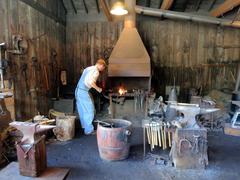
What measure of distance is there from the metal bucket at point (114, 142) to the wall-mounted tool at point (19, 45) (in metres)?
2.08

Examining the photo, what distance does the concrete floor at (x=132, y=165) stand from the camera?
115 inches

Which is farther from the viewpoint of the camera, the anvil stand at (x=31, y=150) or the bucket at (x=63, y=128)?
the bucket at (x=63, y=128)

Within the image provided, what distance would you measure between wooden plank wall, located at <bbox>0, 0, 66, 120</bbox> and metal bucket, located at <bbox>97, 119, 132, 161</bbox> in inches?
68.5

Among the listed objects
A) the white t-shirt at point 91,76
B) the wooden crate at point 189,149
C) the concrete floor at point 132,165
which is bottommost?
the concrete floor at point 132,165

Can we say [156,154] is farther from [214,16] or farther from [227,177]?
[214,16]

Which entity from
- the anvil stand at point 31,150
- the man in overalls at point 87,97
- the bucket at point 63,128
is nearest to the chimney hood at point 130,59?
the man in overalls at point 87,97

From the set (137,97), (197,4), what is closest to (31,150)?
(137,97)

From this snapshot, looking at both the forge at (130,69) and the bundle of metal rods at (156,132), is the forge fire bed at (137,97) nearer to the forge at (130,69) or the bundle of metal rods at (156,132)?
the forge at (130,69)

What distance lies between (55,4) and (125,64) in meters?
2.60

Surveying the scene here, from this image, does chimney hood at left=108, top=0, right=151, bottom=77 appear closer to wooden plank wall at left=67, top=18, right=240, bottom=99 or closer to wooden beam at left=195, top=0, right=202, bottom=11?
wooden plank wall at left=67, top=18, right=240, bottom=99

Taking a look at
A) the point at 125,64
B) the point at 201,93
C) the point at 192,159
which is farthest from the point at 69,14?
the point at 192,159

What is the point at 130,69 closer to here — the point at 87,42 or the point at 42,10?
the point at 87,42

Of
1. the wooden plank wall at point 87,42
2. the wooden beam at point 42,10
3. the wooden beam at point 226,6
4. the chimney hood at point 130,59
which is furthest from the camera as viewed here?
the wooden plank wall at point 87,42

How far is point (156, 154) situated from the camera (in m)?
3.56
